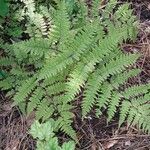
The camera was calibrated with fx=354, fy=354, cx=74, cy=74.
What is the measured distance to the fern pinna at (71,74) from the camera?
3219 millimetres

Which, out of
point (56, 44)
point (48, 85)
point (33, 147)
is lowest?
point (33, 147)

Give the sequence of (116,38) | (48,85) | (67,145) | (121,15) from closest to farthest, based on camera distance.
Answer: (67,145) → (116,38) → (48,85) → (121,15)

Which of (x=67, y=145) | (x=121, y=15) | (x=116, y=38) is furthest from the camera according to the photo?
(x=121, y=15)

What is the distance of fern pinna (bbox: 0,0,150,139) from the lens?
3219 millimetres

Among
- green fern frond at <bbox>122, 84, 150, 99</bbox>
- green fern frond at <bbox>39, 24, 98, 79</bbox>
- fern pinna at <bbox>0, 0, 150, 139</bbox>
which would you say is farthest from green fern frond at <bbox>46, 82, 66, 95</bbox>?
green fern frond at <bbox>122, 84, 150, 99</bbox>

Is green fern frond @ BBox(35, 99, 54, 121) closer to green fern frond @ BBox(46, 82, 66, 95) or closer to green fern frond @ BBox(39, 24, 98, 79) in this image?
green fern frond @ BBox(46, 82, 66, 95)

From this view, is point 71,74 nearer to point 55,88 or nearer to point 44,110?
point 55,88

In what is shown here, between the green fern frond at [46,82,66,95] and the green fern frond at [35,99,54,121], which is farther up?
the green fern frond at [46,82,66,95]

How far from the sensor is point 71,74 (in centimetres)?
326

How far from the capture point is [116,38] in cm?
324

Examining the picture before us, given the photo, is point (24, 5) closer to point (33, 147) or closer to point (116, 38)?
point (116, 38)

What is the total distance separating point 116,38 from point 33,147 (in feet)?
4.13

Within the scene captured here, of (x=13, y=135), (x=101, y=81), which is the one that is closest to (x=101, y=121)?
(x=101, y=81)

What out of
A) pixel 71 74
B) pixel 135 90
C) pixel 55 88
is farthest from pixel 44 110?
pixel 135 90
